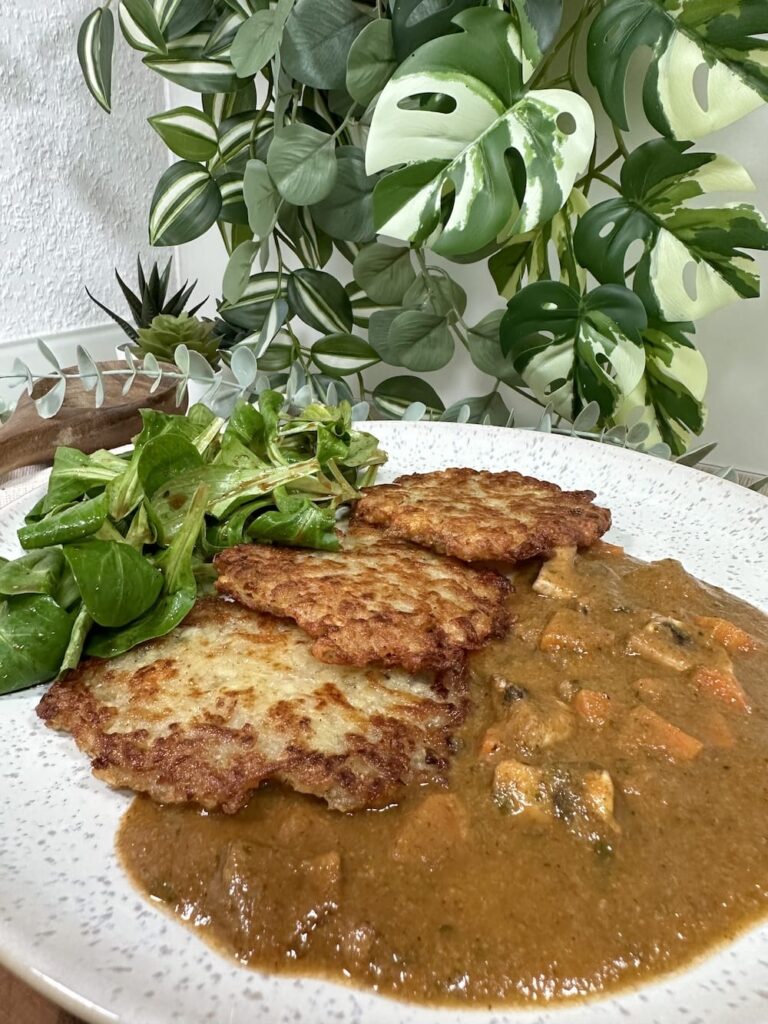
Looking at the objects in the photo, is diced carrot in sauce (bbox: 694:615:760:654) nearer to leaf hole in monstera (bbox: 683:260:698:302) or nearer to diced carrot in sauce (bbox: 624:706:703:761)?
diced carrot in sauce (bbox: 624:706:703:761)

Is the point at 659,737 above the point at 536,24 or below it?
below

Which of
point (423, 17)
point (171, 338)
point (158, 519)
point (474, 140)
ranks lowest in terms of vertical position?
point (171, 338)

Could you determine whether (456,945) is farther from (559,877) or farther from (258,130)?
(258,130)

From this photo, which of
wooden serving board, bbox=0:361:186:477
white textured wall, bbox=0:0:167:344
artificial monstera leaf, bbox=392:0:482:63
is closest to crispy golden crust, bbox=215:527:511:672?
wooden serving board, bbox=0:361:186:477

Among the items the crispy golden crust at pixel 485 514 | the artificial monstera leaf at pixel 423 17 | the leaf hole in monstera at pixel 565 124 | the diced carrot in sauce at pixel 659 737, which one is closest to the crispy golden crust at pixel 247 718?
the diced carrot in sauce at pixel 659 737

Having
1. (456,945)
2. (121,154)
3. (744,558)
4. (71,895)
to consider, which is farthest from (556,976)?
(121,154)

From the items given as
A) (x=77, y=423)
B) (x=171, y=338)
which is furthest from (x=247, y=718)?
(x=171, y=338)

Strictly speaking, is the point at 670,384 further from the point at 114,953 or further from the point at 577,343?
the point at 114,953

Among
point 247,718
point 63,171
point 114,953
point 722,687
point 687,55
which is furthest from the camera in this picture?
point 63,171
